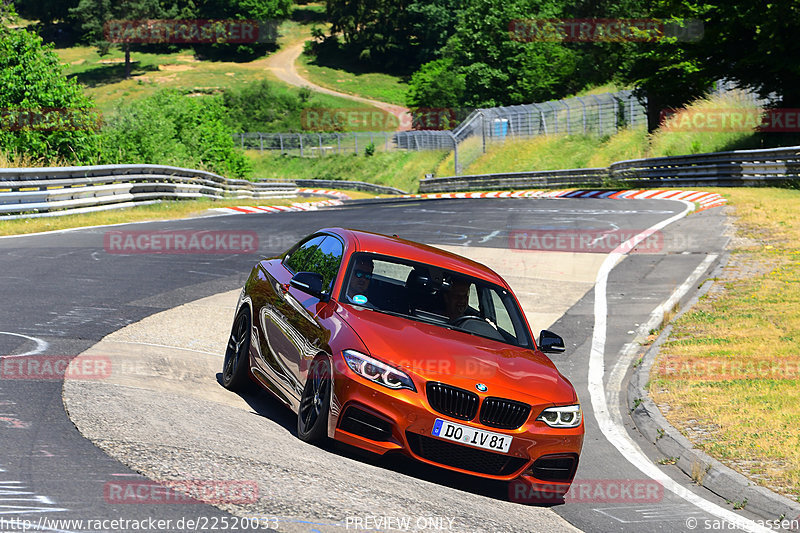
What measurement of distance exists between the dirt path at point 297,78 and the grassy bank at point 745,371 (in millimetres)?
86601

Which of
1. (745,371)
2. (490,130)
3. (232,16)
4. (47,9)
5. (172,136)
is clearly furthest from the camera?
(232,16)

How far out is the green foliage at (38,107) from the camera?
28172 mm

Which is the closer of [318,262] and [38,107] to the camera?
[318,262]

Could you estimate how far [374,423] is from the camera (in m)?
6.59

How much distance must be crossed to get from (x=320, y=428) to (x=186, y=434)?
0.96m

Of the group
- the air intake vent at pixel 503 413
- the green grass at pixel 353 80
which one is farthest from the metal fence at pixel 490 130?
the air intake vent at pixel 503 413

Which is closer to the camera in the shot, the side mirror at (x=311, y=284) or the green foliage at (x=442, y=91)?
the side mirror at (x=311, y=284)

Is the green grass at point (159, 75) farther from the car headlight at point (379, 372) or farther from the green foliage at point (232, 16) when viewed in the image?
the car headlight at point (379, 372)

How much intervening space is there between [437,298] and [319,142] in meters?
72.9

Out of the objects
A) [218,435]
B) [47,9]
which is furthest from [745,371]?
[47,9]

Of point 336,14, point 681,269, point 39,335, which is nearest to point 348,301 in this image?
point 39,335

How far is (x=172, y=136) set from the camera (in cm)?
4156

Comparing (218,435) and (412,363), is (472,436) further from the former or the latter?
(218,435)

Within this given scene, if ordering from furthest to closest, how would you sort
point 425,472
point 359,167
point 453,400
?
point 359,167 < point 425,472 < point 453,400
